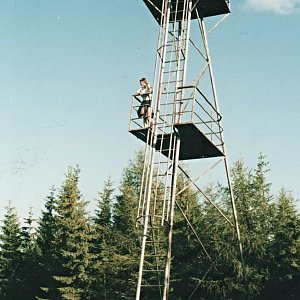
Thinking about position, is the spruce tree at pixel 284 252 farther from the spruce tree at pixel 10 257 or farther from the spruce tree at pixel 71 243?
the spruce tree at pixel 10 257

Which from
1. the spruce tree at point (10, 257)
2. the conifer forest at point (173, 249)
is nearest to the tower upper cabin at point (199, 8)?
the conifer forest at point (173, 249)

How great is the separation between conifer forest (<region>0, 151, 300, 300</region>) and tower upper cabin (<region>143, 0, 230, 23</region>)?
13157mm

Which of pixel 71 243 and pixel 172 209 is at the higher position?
pixel 71 243

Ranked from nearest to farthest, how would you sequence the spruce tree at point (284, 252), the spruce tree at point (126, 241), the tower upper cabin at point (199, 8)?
the tower upper cabin at point (199, 8)
the spruce tree at point (284, 252)
the spruce tree at point (126, 241)

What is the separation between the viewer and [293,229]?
26.4 meters

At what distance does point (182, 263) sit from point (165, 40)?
61.0 feet

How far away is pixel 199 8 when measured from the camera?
15688 millimetres

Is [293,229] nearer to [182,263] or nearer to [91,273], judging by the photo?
[182,263]

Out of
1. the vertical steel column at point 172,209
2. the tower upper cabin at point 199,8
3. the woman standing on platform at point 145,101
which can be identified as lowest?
the vertical steel column at point 172,209

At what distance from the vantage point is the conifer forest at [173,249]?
87.6 feet

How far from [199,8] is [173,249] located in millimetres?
17978

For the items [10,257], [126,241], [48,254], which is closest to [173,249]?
Answer: [126,241]

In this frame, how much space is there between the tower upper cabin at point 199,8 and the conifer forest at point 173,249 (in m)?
13.2

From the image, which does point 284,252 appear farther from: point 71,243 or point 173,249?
point 71,243
